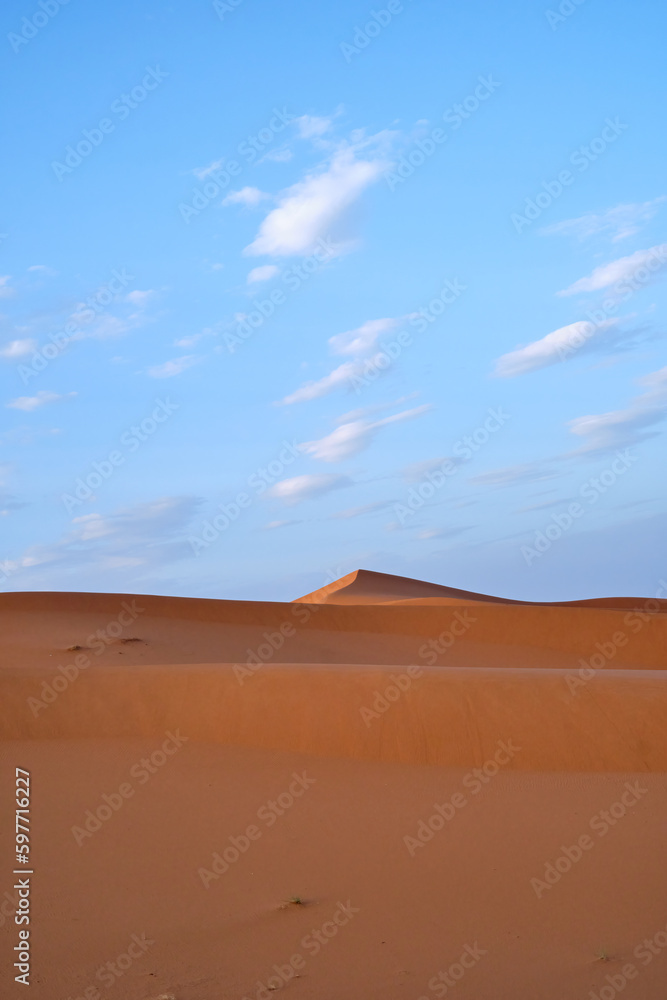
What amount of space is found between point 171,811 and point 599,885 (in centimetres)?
389

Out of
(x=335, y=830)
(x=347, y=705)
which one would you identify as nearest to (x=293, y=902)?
(x=335, y=830)

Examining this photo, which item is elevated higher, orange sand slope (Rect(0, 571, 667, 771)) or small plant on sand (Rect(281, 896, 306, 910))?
orange sand slope (Rect(0, 571, 667, 771))

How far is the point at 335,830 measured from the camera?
7.04m

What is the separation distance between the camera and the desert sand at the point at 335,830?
4730 mm

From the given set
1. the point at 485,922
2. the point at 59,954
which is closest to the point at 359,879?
the point at 485,922

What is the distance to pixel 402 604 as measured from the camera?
23734 millimetres

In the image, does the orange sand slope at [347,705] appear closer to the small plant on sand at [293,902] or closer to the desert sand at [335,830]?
the desert sand at [335,830]

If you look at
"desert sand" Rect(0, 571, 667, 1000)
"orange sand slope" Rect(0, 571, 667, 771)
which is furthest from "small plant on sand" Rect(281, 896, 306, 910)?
"orange sand slope" Rect(0, 571, 667, 771)

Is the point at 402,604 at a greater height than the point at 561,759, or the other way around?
the point at 402,604

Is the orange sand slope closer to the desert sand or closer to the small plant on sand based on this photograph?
→ the desert sand

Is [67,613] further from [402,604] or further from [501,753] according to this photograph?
[501,753]

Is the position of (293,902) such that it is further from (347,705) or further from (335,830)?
(347,705)

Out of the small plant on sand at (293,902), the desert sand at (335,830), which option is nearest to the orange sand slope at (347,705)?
the desert sand at (335,830)

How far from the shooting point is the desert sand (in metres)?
4.73
